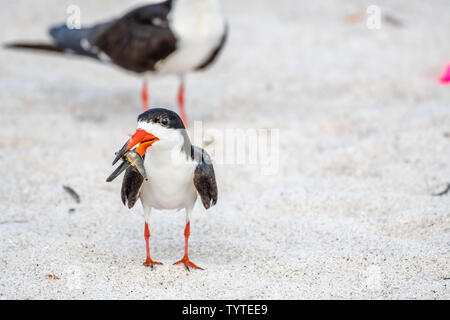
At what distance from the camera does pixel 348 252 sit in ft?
10.2

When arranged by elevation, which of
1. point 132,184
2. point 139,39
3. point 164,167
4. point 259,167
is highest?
point 139,39

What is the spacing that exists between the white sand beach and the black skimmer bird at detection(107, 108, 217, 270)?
1.03 feet

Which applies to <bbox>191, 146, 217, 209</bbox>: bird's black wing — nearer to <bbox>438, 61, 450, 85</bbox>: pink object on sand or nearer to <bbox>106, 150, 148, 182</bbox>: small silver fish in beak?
<bbox>106, 150, 148, 182</bbox>: small silver fish in beak

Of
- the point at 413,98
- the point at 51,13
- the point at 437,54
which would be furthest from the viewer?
A: the point at 51,13

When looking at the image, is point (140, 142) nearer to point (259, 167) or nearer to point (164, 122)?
point (164, 122)

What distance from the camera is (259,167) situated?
430cm

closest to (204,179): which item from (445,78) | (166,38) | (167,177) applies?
(167,177)

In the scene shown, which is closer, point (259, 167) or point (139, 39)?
point (259, 167)

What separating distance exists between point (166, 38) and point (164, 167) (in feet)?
7.49

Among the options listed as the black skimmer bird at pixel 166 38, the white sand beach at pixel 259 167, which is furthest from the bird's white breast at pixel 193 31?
the white sand beach at pixel 259 167
